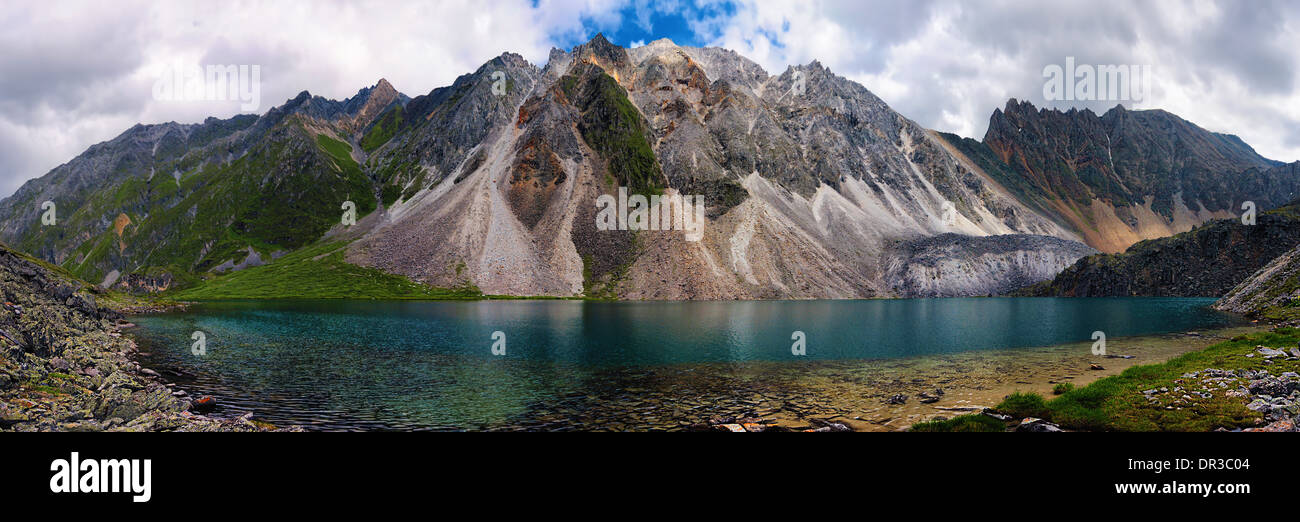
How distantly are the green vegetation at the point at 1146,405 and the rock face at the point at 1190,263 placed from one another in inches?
7249

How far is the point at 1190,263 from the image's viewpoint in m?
173

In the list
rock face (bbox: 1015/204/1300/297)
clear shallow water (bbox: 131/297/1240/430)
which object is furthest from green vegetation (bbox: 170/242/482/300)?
rock face (bbox: 1015/204/1300/297)

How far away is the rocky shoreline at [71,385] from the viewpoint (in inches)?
946

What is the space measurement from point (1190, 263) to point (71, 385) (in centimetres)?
24574

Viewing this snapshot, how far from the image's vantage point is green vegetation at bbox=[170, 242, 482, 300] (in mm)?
169250

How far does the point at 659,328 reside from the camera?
78625 millimetres

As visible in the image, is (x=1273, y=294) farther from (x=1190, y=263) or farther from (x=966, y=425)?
(x=1190, y=263)

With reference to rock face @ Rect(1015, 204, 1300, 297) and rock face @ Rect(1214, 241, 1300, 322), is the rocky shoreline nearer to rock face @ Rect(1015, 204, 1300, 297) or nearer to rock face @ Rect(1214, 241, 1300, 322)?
rock face @ Rect(1214, 241, 1300, 322)

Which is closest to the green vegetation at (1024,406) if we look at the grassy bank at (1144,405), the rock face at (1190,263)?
the grassy bank at (1144,405)

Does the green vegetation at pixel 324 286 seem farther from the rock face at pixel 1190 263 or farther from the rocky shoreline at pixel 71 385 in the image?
the rock face at pixel 1190 263

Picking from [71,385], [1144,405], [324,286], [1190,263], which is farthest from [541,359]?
[1190,263]

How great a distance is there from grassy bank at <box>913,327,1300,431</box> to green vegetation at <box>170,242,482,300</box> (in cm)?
15541
